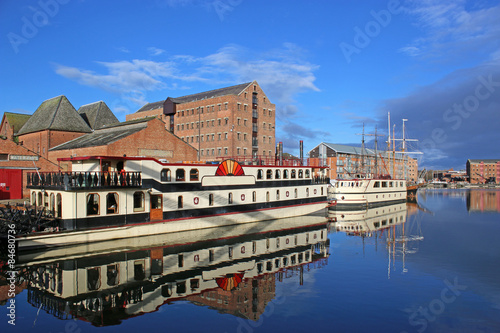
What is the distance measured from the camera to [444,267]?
1991 centimetres

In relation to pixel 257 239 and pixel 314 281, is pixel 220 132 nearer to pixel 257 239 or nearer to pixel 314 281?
pixel 257 239

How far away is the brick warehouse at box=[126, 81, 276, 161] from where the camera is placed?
67.8 meters

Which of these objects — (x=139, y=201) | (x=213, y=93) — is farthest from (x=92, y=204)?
(x=213, y=93)

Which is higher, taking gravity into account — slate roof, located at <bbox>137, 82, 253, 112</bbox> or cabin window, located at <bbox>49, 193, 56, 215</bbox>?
slate roof, located at <bbox>137, 82, 253, 112</bbox>

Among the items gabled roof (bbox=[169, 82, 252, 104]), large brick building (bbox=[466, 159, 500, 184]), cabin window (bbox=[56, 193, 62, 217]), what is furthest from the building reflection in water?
large brick building (bbox=[466, 159, 500, 184])

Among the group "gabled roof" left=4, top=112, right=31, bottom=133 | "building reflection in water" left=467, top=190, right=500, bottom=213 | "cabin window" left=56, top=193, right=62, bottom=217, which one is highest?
"gabled roof" left=4, top=112, right=31, bottom=133

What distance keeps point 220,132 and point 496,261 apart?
53083 millimetres

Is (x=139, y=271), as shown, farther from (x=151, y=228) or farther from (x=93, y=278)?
(x=151, y=228)

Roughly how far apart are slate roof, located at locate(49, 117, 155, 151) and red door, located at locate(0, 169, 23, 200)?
25.3ft

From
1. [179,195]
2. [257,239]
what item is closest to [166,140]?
[179,195]

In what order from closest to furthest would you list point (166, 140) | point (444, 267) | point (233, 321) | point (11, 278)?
point (233, 321) < point (11, 278) < point (444, 267) < point (166, 140)

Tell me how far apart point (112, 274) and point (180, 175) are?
11.9 meters

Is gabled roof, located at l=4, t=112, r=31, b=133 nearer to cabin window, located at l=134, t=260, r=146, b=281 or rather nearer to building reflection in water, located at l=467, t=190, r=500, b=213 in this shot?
cabin window, located at l=134, t=260, r=146, b=281

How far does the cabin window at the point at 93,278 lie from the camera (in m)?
16.1
